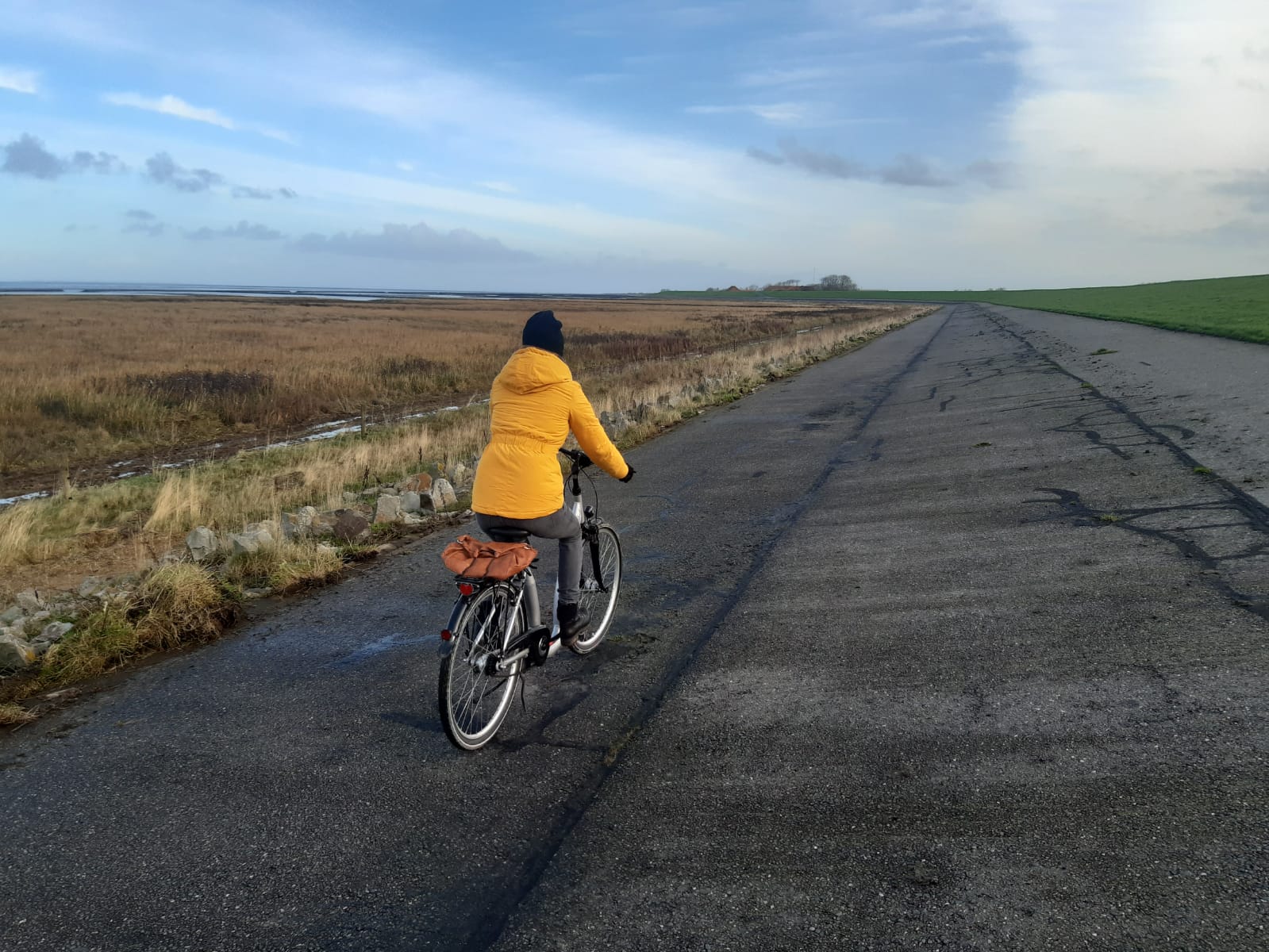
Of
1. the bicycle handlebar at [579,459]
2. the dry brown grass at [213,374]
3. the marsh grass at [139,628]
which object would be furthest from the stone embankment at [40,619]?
the dry brown grass at [213,374]

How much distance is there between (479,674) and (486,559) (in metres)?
0.61

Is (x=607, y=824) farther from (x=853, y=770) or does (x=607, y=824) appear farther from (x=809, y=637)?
(x=809, y=637)

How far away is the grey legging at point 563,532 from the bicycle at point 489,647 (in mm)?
55

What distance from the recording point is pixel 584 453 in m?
5.27

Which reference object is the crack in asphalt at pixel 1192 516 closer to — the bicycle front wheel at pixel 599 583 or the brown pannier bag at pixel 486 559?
the bicycle front wheel at pixel 599 583

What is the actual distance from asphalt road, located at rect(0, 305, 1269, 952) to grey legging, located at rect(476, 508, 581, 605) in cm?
57

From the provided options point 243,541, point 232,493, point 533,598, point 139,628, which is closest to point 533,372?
point 533,598

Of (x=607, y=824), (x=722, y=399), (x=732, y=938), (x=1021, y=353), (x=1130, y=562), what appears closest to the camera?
(x=732, y=938)

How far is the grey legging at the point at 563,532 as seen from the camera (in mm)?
4520

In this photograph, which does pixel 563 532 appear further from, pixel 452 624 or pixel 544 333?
pixel 544 333

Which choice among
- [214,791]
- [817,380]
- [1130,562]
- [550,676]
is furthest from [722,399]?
[214,791]

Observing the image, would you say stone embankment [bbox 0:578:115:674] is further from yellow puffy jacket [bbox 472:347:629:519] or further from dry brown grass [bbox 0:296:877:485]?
dry brown grass [bbox 0:296:877:485]

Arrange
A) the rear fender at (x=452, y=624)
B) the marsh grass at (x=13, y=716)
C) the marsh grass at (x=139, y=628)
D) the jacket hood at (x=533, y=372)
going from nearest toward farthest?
the rear fender at (x=452, y=624)
the jacket hood at (x=533, y=372)
the marsh grass at (x=13, y=716)
the marsh grass at (x=139, y=628)

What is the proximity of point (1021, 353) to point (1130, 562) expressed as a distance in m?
22.2
